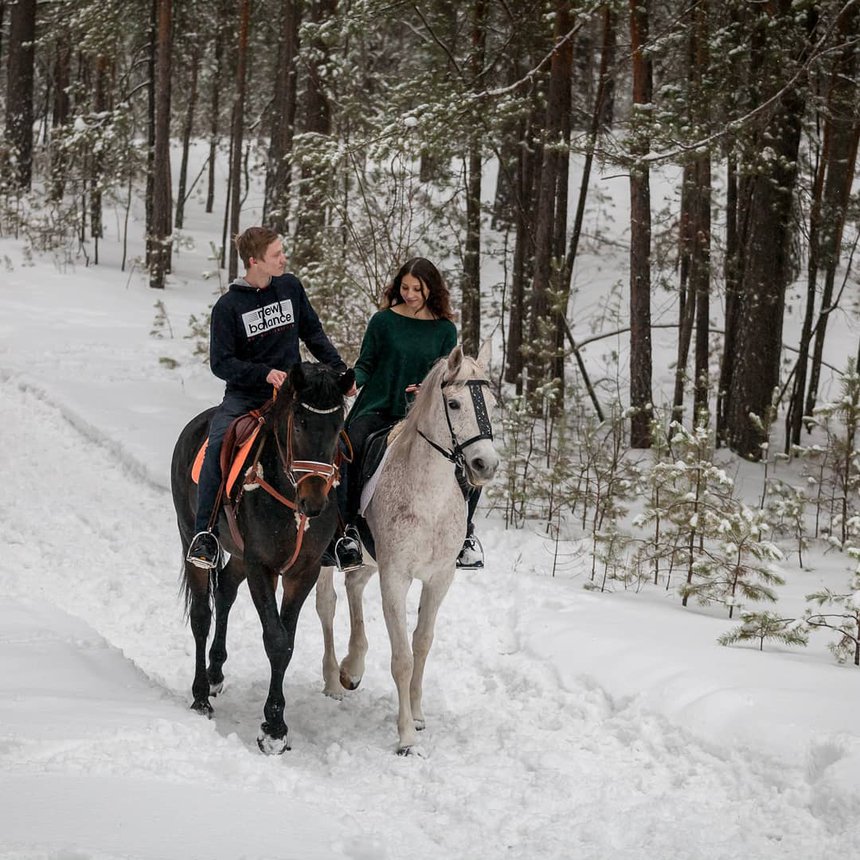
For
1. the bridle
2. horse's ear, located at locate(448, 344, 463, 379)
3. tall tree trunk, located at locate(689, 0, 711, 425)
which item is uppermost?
tall tree trunk, located at locate(689, 0, 711, 425)

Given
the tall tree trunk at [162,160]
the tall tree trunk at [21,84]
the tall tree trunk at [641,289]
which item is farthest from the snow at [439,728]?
the tall tree trunk at [21,84]

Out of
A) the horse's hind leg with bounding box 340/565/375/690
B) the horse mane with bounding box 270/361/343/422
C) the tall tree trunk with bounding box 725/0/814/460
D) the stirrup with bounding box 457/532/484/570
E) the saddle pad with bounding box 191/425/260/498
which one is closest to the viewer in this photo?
the horse mane with bounding box 270/361/343/422

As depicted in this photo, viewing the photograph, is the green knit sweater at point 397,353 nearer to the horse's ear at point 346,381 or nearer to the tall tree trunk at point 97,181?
the horse's ear at point 346,381

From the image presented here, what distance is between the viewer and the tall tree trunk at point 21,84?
28.2 meters

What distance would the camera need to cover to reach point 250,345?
6441 millimetres

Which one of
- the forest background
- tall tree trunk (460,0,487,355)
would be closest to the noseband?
the forest background

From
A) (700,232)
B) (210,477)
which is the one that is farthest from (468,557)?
(700,232)

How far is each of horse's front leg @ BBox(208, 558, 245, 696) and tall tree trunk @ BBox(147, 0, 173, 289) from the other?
60.0 feet

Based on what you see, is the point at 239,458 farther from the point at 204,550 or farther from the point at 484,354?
the point at 484,354

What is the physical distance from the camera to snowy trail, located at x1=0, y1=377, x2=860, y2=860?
4812mm

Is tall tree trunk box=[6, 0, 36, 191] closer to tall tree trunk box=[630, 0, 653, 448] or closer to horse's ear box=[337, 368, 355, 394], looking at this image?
tall tree trunk box=[630, 0, 653, 448]

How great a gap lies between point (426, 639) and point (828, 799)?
101 inches

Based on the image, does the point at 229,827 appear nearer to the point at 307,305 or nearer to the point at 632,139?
the point at 307,305

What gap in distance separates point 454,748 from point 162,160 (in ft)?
69.5
